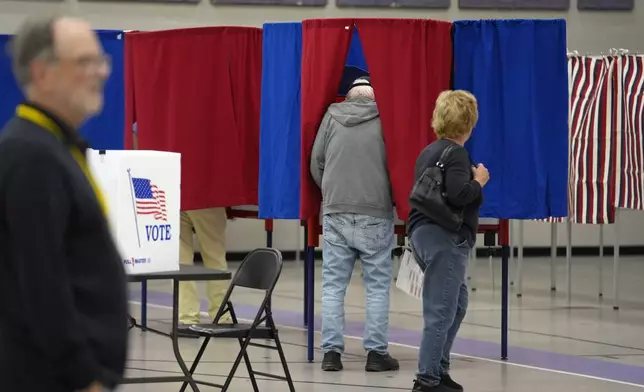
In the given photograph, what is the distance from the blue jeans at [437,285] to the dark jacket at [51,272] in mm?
3345

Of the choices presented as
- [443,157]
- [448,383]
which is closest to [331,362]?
[448,383]

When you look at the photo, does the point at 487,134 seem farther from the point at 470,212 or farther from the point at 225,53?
the point at 225,53

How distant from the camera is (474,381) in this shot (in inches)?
241

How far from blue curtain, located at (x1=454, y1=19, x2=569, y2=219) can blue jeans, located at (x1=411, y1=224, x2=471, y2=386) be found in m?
1.16

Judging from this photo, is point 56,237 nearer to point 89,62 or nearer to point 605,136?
point 89,62

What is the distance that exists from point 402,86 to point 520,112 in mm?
676

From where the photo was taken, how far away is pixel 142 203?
4.74m

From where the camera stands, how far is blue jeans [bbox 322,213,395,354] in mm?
6336

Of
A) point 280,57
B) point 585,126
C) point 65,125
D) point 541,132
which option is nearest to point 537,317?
point 585,126

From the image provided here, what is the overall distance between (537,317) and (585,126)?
5.24 ft

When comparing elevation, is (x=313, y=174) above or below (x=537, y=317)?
above

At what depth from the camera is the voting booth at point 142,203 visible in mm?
4680

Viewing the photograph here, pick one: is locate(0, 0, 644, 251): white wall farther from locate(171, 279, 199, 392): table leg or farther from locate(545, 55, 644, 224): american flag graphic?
A: locate(171, 279, 199, 392): table leg

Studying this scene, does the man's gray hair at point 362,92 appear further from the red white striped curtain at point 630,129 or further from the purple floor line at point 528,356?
the red white striped curtain at point 630,129
